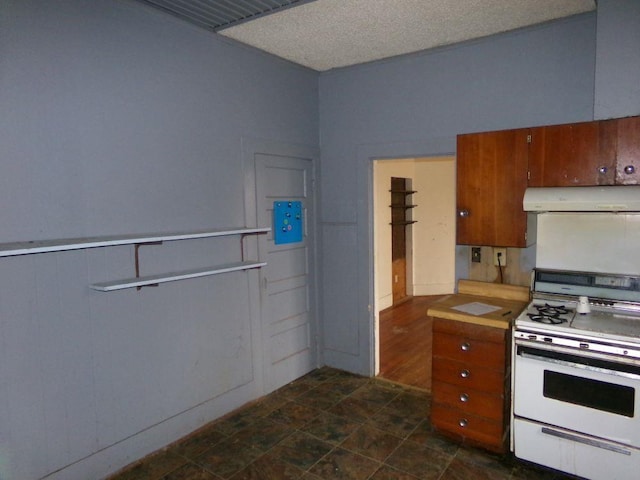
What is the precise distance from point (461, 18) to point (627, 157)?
4.55 feet

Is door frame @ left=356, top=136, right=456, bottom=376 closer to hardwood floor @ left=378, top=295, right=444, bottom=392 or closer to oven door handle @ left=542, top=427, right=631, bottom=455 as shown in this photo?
hardwood floor @ left=378, top=295, right=444, bottom=392

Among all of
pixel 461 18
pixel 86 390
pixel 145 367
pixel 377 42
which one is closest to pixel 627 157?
pixel 461 18

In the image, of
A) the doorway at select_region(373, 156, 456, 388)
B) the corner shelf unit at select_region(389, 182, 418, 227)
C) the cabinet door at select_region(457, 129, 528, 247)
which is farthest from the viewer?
the doorway at select_region(373, 156, 456, 388)

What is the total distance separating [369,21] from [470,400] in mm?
2664

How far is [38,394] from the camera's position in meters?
2.26

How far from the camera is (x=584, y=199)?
8.14 feet

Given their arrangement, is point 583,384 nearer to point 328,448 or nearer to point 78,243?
point 328,448

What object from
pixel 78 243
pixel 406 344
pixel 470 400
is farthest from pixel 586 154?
pixel 78 243

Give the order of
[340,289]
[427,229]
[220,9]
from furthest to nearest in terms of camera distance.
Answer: [427,229] < [340,289] < [220,9]

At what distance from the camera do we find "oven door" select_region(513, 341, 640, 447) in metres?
2.25

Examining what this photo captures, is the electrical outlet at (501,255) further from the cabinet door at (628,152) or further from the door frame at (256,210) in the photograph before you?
the door frame at (256,210)

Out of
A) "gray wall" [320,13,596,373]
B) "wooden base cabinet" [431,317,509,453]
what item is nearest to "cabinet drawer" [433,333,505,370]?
"wooden base cabinet" [431,317,509,453]

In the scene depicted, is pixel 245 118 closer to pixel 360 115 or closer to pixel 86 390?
pixel 360 115

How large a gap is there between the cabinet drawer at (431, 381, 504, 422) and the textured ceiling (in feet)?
8.23
